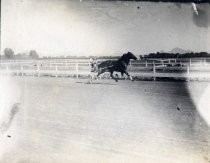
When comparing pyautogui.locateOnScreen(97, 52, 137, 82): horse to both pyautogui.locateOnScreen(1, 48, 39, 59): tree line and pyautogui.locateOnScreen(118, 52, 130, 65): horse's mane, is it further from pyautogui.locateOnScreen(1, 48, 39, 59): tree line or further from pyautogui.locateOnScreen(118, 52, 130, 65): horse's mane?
pyautogui.locateOnScreen(1, 48, 39, 59): tree line

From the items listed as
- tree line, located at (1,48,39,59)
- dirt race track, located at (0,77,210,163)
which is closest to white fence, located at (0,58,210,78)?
tree line, located at (1,48,39,59)

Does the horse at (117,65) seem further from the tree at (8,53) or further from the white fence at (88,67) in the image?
the tree at (8,53)

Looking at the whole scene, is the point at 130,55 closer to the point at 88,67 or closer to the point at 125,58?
the point at 125,58

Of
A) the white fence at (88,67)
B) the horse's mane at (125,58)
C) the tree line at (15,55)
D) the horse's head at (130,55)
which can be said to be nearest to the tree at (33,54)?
the tree line at (15,55)

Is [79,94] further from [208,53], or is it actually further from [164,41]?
[208,53]

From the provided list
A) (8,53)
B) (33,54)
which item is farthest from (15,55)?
(33,54)

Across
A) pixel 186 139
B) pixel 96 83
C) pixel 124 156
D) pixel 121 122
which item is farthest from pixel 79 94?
pixel 186 139

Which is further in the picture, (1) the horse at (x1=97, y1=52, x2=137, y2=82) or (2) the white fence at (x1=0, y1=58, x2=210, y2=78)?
(1) the horse at (x1=97, y1=52, x2=137, y2=82)

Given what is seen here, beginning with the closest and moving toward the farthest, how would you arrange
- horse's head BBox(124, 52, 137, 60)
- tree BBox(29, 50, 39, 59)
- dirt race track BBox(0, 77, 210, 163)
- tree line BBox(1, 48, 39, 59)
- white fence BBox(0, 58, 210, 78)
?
1. dirt race track BBox(0, 77, 210, 163)
2. white fence BBox(0, 58, 210, 78)
3. horse's head BBox(124, 52, 137, 60)
4. tree BBox(29, 50, 39, 59)
5. tree line BBox(1, 48, 39, 59)
